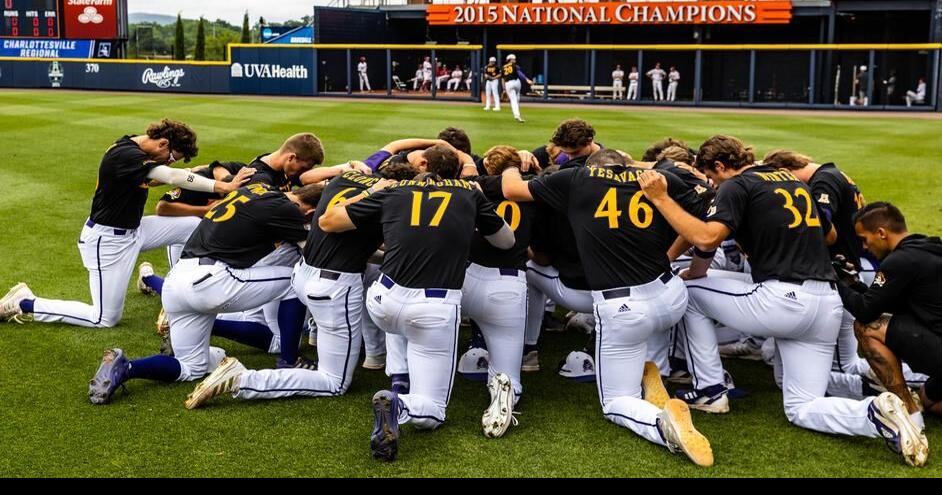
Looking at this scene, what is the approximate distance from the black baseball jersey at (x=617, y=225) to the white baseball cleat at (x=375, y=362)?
1.77 meters

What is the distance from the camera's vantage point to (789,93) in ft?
108

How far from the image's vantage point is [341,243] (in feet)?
18.8

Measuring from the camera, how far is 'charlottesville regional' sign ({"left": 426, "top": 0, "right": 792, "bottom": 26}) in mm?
32594

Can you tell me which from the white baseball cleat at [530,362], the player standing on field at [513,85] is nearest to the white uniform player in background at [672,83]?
the player standing on field at [513,85]

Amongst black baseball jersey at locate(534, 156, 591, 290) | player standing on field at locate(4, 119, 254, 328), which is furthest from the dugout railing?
black baseball jersey at locate(534, 156, 591, 290)

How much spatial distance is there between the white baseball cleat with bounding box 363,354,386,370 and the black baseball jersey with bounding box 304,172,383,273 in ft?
2.91

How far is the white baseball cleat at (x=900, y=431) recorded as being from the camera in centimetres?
464

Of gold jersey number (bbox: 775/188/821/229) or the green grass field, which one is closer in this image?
the green grass field

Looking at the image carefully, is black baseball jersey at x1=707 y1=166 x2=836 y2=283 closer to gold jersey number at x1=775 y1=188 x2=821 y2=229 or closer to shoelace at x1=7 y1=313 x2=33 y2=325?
gold jersey number at x1=775 y1=188 x2=821 y2=229

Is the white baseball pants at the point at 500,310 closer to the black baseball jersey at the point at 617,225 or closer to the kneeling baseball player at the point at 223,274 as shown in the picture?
the black baseball jersey at the point at 617,225

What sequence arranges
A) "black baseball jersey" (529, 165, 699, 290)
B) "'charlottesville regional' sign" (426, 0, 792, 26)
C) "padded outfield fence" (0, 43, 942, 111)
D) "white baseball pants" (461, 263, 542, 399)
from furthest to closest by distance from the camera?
"'charlottesville regional' sign" (426, 0, 792, 26), "padded outfield fence" (0, 43, 942, 111), "white baseball pants" (461, 263, 542, 399), "black baseball jersey" (529, 165, 699, 290)

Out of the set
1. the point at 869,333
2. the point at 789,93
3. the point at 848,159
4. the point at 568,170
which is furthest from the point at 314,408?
the point at 789,93
